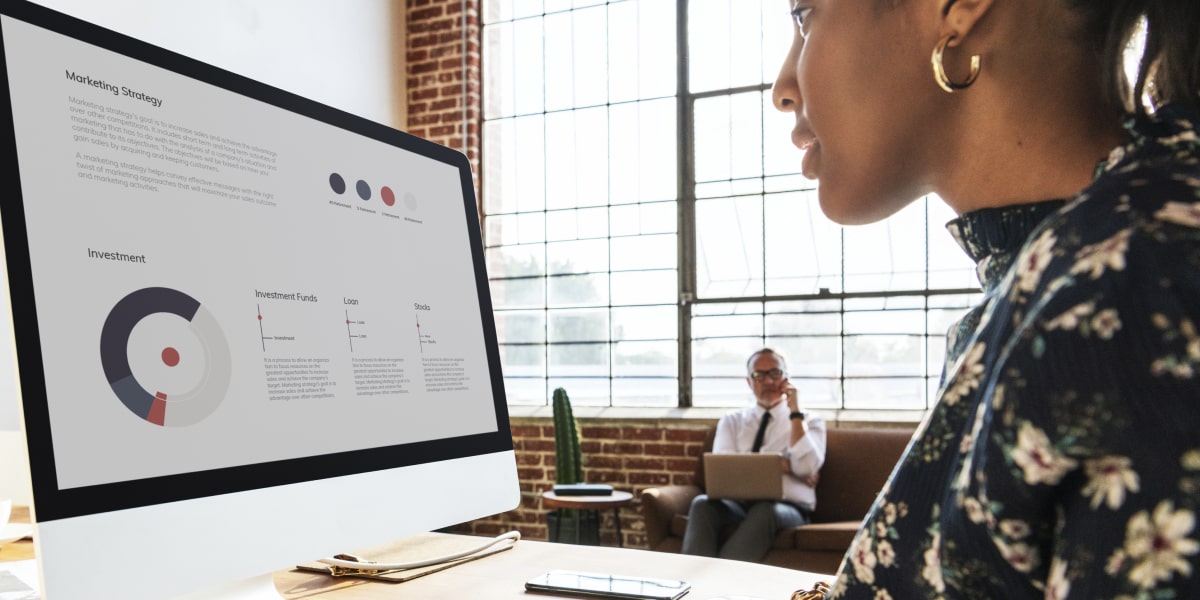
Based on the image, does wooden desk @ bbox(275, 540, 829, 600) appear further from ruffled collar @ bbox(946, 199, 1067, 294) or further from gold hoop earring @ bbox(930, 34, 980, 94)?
gold hoop earring @ bbox(930, 34, 980, 94)

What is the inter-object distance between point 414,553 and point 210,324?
610mm

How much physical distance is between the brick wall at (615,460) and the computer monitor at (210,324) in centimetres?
400

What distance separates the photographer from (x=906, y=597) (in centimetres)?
47

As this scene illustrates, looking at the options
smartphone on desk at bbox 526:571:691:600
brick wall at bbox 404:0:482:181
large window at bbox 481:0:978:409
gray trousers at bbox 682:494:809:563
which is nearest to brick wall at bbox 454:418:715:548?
large window at bbox 481:0:978:409

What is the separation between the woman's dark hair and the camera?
51 centimetres

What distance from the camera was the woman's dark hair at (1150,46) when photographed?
51 cm

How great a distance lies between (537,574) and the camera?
1.18m

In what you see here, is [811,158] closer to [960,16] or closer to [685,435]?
[960,16]

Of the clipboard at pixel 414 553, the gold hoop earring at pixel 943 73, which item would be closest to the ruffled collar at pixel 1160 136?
the gold hoop earring at pixel 943 73

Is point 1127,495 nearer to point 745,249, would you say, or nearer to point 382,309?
point 382,309

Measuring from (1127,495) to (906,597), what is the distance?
0.49 feet

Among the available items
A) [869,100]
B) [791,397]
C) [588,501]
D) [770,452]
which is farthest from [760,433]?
[869,100]

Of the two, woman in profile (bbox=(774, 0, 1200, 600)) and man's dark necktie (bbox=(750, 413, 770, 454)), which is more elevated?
woman in profile (bbox=(774, 0, 1200, 600))

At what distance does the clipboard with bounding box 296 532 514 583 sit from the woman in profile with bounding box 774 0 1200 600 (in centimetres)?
81
